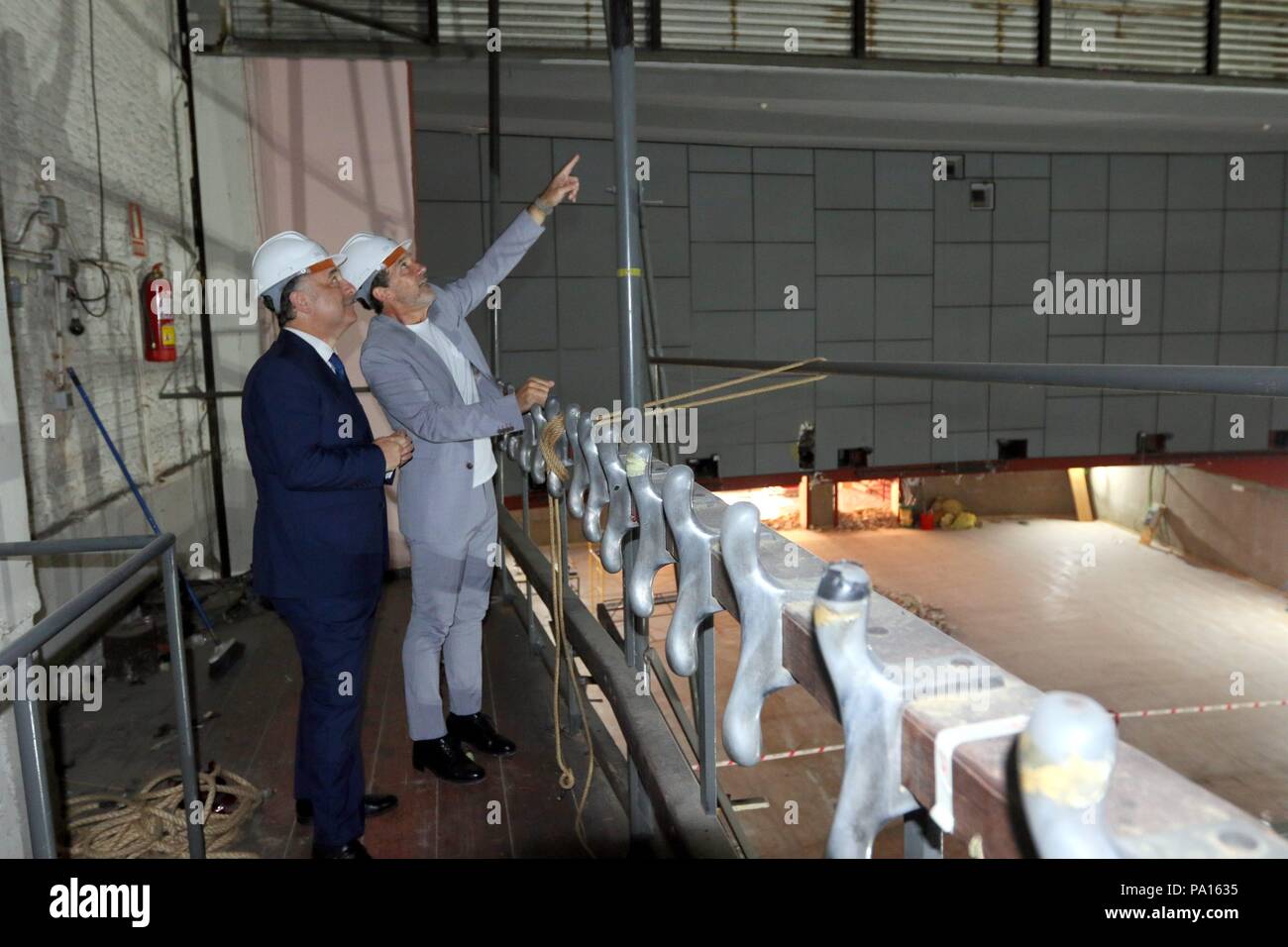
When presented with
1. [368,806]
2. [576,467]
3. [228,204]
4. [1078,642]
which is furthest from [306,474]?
[1078,642]

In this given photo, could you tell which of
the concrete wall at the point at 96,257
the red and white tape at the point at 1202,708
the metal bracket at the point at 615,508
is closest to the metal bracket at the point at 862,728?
the metal bracket at the point at 615,508

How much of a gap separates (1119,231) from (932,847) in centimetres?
952

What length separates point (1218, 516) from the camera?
8938 millimetres

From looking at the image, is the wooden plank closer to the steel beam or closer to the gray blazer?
the gray blazer

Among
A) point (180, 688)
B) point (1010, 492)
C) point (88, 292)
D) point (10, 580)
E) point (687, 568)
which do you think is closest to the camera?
point (687, 568)

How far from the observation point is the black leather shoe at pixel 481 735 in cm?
249

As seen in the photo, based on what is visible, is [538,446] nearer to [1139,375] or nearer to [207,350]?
[1139,375]

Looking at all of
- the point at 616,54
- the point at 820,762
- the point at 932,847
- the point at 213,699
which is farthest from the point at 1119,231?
the point at 932,847

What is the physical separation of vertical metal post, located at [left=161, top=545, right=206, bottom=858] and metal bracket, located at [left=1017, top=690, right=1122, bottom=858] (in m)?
1.74

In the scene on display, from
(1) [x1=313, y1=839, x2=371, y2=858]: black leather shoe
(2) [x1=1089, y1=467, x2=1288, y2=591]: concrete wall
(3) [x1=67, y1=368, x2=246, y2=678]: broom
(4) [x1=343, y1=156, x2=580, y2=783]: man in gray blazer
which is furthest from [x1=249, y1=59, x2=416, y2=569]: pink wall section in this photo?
(2) [x1=1089, y1=467, x2=1288, y2=591]: concrete wall

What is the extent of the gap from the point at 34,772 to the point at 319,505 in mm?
747

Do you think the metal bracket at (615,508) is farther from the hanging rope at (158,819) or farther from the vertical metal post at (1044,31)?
the vertical metal post at (1044,31)

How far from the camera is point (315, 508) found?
6.15 ft

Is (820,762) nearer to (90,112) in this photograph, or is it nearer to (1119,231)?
(90,112)
